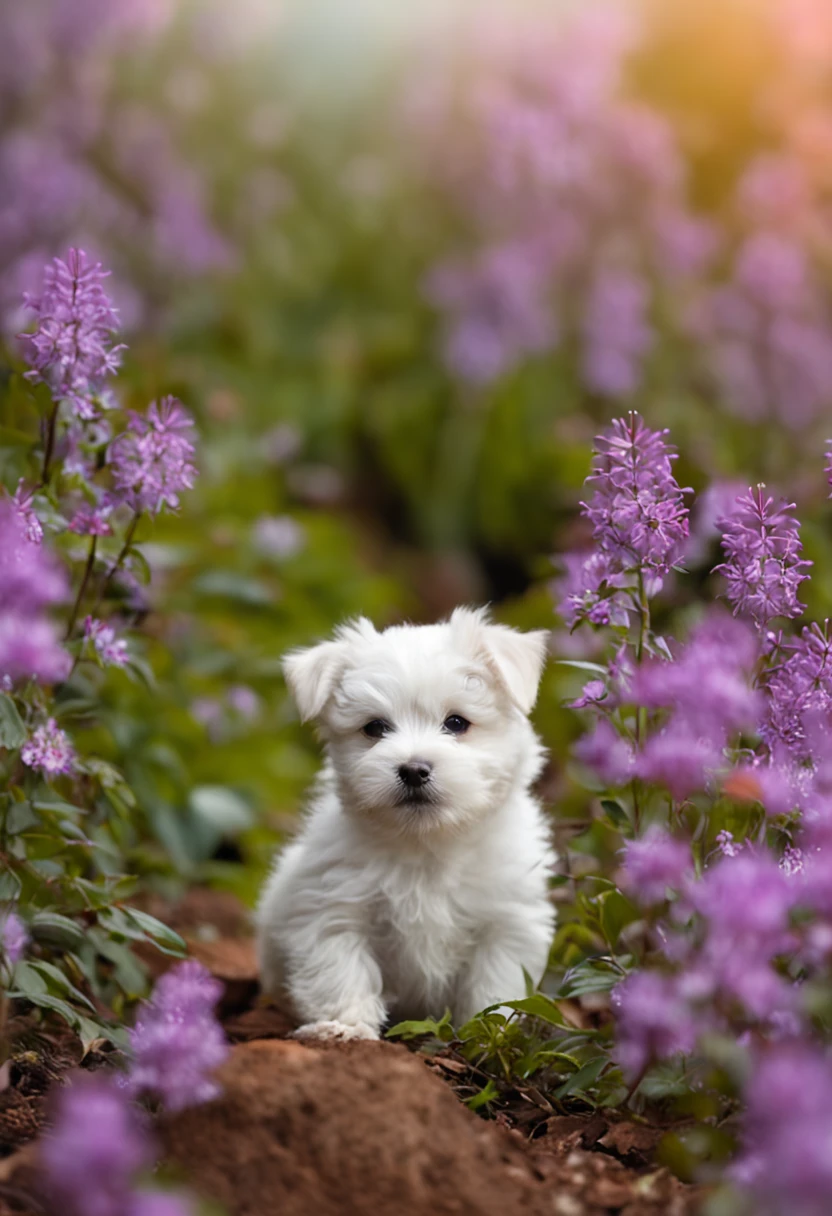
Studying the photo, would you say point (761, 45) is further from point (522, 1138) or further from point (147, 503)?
point (522, 1138)

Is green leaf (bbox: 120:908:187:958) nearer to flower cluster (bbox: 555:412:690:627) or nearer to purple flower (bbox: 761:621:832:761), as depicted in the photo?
flower cluster (bbox: 555:412:690:627)

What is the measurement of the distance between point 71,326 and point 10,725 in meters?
0.93

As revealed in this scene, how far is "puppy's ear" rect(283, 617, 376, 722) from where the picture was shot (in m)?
3.75

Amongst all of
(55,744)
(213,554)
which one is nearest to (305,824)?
(55,744)

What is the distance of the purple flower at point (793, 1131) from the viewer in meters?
1.84

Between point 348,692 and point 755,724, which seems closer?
point 755,724

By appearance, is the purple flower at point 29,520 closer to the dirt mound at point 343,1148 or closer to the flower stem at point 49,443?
the flower stem at point 49,443

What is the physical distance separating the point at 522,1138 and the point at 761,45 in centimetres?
974

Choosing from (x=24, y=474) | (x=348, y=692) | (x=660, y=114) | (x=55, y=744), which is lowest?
(x=55, y=744)

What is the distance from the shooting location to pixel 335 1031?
133 inches

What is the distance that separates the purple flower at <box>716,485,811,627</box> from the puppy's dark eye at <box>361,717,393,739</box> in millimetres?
1021

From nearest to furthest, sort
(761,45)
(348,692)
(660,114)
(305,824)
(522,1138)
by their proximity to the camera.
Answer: (522,1138) → (348,692) → (305,824) → (660,114) → (761,45)

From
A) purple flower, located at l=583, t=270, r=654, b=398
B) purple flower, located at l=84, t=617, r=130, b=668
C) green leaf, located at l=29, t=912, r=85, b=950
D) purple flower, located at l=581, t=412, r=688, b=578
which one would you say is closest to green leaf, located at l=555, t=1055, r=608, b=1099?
purple flower, located at l=581, t=412, r=688, b=578

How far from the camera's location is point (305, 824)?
4.22 metres
